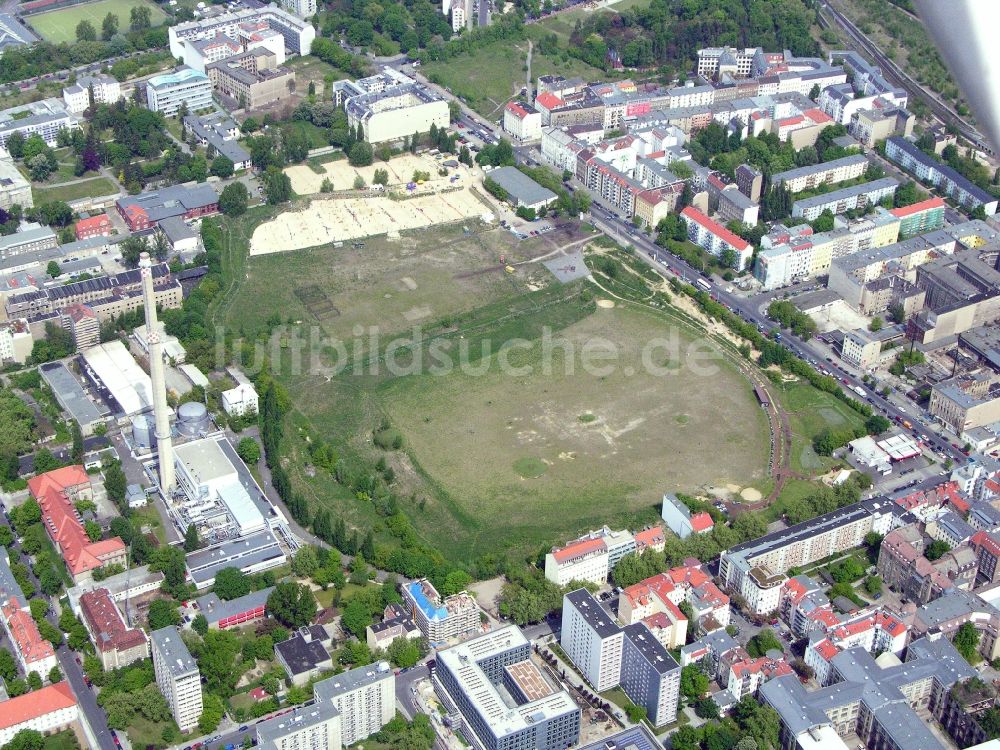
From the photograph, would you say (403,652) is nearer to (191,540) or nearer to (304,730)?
(304,730)

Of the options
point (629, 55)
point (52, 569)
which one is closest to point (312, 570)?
point (52, 569)

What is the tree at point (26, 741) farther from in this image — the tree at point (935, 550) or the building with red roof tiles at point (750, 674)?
the tree at point (935, 550)

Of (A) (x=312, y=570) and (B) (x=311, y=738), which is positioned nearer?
(B) (x=311, y=738)

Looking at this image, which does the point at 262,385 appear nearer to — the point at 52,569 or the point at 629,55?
the point at 52,569

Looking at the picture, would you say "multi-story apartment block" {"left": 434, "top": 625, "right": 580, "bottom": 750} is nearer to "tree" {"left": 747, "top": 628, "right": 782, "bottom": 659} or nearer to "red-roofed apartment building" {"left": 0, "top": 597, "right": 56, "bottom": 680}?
"tree" {"left": 747, "top": 628, "right": 782, "bottom": 659}

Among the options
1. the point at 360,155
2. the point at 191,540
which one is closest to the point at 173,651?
the point at 191,540

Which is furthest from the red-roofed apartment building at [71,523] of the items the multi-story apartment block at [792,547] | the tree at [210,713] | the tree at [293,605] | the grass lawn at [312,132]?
the grass lawn at [312,132]

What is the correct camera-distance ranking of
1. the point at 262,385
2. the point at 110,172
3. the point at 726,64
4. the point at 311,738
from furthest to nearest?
the point at 726,64
the point at 110,172
the point at 262,385
the point at 311,738
